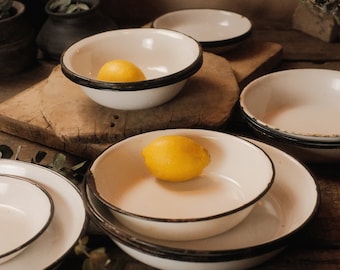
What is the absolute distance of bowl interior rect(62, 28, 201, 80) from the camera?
0.83m

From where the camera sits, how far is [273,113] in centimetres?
81

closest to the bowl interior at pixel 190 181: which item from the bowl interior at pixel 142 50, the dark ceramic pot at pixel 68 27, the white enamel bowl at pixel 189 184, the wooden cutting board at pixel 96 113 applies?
the white enamel bowl at pixel 189 184

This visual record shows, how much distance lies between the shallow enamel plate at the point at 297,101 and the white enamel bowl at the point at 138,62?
0.32 feet

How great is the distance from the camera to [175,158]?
0.61m

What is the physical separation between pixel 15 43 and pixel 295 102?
0.47 meters

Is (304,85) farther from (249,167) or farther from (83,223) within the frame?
(83,223)

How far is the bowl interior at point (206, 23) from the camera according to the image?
3.49 ft

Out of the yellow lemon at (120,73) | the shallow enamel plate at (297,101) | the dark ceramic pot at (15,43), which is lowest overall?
the dark ceramic pot at (15,43)

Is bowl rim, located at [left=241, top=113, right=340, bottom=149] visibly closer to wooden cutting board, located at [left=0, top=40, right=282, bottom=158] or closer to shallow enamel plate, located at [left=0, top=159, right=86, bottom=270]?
wooden cutting board, located at [left=0, top=40, right=282, bottom=158]

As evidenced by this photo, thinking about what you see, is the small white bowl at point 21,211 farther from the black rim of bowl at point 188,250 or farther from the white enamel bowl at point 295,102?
the white enamel bowl at point 295,102

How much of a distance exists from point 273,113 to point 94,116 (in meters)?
0.24

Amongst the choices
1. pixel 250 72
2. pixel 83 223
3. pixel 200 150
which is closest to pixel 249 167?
pixel 200 150

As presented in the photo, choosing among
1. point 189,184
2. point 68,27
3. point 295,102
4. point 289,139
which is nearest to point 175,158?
point 189,184

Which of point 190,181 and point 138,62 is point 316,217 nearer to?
point 190,181
